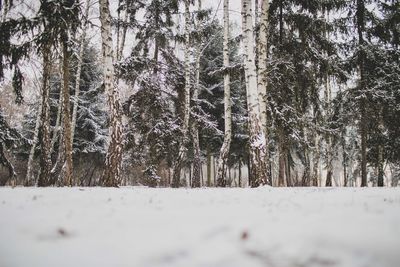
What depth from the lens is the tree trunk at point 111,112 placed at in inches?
320

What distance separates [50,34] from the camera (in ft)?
27.3

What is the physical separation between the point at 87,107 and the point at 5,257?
22220mm

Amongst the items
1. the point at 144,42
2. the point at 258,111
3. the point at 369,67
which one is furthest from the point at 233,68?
the point at 369,67

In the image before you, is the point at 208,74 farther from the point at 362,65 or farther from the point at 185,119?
the point at 362,65

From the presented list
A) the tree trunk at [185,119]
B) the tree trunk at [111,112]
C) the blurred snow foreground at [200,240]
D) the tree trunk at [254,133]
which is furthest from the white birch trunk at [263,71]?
the blurred snow foreground at [200,240]

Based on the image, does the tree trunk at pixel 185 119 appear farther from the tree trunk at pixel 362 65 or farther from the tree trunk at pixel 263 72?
the tree trunk at pixel 362 65

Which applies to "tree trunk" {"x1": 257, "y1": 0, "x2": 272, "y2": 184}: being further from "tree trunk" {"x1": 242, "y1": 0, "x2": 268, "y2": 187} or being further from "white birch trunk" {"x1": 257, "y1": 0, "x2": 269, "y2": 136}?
"tree trunk" {"x1": 242, "y1": 0, "x2": 268, "y2": 187}

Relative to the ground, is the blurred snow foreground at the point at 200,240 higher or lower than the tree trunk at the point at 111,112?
lower

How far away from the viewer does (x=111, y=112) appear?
8375 millimetres

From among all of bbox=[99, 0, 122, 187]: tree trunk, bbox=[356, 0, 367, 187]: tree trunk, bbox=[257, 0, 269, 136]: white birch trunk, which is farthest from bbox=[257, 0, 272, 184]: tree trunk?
bbox=[356, 0, 367, 187]: tree trunk

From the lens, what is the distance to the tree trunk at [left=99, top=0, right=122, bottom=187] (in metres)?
8.14

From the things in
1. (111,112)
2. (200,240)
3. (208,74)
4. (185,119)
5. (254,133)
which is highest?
(208,74)

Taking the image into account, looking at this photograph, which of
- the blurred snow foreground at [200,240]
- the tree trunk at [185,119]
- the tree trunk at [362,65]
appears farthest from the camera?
the tree trunk at [362,65]

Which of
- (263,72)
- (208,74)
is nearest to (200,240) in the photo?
(263,72)
